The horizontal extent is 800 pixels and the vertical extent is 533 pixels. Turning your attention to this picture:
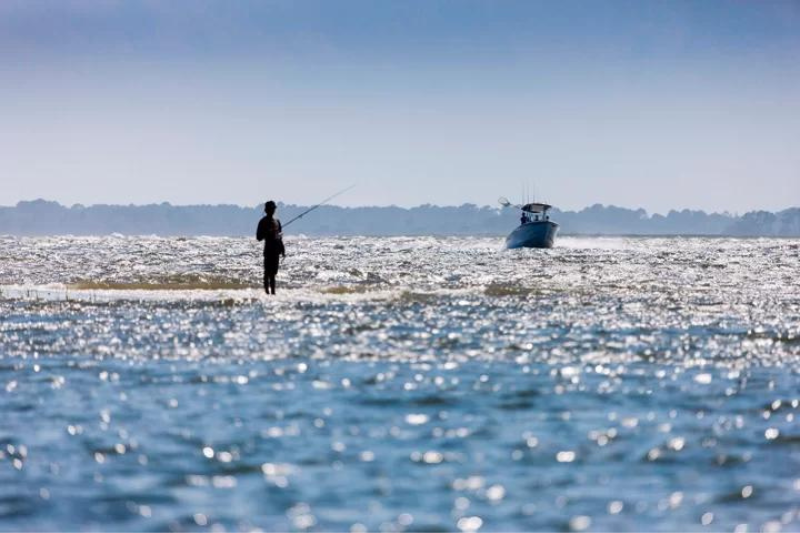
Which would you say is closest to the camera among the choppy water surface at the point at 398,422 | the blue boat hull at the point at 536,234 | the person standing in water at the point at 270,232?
the choppy water surface at the point at 398,422

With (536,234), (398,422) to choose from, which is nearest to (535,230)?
(536,234)

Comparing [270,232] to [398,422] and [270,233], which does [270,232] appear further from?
[398,422]

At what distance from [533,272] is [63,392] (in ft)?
135

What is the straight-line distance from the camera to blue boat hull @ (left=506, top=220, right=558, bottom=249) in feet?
309

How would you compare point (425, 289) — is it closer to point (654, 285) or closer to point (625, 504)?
point (654, 285)

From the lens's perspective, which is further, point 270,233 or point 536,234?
point 536,234

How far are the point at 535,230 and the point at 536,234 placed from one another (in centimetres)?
72

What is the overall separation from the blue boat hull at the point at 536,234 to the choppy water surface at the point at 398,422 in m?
66.4

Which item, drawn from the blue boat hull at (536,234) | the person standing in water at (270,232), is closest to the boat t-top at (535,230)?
the blue boat hull at (536,234)

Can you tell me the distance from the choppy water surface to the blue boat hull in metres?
66.4

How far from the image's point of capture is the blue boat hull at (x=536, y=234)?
9412cm

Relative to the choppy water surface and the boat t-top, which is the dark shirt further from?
the boat t-top

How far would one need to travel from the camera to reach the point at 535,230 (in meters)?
94.9

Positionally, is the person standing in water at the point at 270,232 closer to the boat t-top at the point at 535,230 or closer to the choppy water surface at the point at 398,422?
the choppy water surface at the point at 398,422
